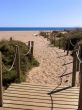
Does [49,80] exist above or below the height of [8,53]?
below

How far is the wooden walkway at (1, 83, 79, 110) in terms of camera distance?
6.08m

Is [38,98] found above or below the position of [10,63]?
below

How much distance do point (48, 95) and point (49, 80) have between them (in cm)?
256

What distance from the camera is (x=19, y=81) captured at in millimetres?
8516

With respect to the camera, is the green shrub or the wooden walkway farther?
the green shrub

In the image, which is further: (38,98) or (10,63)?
(10,63)

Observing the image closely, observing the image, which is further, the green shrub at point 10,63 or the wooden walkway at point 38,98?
the green shrub at point 10,63

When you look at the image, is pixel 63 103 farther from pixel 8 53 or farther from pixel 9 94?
pixel 8 53

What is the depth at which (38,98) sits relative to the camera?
6.64 m

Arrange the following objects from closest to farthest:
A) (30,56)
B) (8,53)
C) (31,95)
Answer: (31,95) < (8,53) < (30,56)

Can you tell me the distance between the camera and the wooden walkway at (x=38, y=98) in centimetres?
608

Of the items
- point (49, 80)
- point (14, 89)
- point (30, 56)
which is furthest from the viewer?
point (30, 56)

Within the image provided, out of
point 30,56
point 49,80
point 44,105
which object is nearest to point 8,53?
point 30,56

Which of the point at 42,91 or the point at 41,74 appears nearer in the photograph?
the point at 42,91
